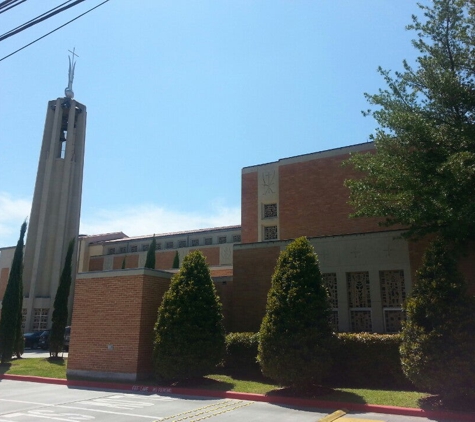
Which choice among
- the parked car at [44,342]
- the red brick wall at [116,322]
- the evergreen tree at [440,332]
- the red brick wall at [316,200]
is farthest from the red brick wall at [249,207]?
the parked car at [44,342]

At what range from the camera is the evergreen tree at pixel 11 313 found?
2100 centimetres

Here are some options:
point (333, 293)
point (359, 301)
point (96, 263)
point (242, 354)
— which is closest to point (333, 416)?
point (242, 354)

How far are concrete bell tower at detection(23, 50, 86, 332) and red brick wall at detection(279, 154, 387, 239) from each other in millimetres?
30468

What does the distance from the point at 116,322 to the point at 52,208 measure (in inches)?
1349

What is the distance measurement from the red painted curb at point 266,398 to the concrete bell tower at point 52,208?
29059 millimetres

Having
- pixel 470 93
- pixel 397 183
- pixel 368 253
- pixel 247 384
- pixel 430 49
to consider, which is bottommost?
pixel 247 384

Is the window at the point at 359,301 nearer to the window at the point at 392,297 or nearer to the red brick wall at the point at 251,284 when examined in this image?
the window at the point at 392,297

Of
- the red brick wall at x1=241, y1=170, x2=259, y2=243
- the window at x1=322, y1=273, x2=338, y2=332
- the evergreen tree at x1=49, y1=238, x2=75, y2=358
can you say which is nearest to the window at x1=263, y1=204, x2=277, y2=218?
the red brick wall at x1=241, y1=170, x2=259, y2=243

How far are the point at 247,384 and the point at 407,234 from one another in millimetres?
6997

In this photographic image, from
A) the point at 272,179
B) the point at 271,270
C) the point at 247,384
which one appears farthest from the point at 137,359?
the point at 272,179

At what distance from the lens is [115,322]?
16219 mm

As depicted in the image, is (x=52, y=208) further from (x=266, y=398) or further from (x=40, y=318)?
(x=266, y=398)

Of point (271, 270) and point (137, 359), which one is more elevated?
point (271, 270)

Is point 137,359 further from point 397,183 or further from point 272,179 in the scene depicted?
point 272,179
